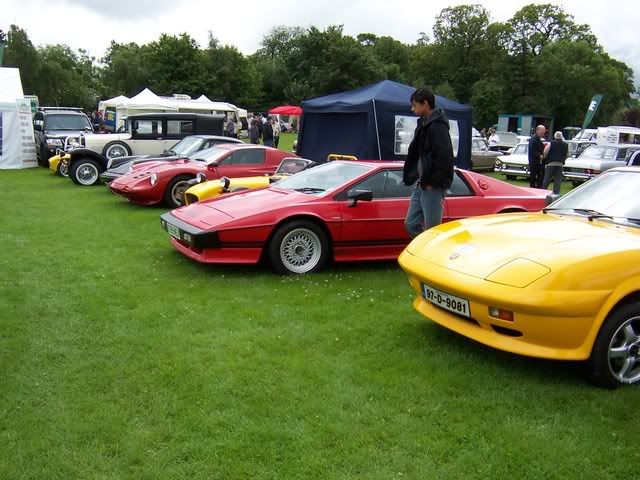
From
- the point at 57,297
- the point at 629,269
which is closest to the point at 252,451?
the point at 629,269

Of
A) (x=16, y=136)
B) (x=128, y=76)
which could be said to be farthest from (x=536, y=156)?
(x=128, y=76)

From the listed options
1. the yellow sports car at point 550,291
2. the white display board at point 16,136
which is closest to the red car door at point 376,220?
the yellow sports car at point 550,291

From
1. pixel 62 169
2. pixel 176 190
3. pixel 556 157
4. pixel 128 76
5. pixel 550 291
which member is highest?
pixel 128 76

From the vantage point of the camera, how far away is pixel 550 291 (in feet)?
11.5

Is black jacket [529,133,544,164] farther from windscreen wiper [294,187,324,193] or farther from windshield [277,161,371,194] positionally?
windscreen wiper [294,187,324,193]

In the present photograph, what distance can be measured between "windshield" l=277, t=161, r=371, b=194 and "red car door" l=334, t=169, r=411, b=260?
0.65 ft

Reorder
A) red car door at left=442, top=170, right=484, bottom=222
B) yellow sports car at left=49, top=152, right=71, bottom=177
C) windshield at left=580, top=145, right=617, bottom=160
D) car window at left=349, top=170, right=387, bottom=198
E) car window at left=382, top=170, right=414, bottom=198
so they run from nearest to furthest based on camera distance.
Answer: car window at left=349, top=170, right=387, bottom=198 → car window at left=382, top=170, right=414, bottom=198 → red car door at left=442, top=170, right=484, bottom=222 → yellow sports car at left=49, top=152, right=71, bottom=177 → windshield at left=580, top=145, right=617, bottom=160

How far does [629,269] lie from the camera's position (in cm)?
362

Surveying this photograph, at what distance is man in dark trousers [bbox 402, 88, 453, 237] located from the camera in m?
5.73

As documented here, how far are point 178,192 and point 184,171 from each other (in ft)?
1.34

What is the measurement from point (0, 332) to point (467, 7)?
75.0m

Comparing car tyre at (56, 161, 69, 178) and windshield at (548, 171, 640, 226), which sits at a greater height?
windshield at (548, 171, 640, 226)

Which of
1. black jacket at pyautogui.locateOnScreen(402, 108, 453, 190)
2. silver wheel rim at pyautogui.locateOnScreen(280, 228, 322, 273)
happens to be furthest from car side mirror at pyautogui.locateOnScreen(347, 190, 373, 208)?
black jacket at pyautogui.locateOnScreen(402, 108, 453, 190)

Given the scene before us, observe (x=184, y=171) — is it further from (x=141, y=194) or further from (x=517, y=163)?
(x=517, y=163)
